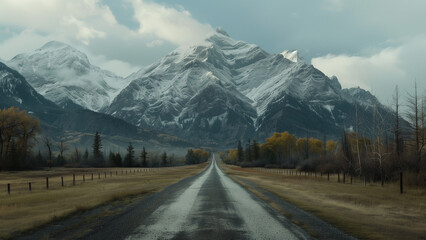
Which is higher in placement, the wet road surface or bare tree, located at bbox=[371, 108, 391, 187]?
bare tree, located at bbox=[371, 108, 391, 187]

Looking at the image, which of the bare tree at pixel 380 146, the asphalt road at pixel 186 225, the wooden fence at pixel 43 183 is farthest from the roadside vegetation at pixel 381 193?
the wooden fence at pixel 43 183

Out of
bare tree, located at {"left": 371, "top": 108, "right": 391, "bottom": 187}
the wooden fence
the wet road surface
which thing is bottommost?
the wooden fence

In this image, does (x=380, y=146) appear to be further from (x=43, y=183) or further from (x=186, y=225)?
(x=43, y=183)

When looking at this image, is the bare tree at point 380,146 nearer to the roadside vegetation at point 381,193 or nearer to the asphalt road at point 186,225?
the roadside vegetation at point 381,193

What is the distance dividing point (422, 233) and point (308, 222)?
4.18 metres

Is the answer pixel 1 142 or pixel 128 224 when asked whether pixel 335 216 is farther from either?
pixel 1 142

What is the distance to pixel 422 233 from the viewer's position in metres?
13.5

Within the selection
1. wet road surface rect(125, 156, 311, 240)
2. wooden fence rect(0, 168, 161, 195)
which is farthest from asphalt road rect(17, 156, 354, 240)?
wooden fence rect(0, 168, 161, 195)

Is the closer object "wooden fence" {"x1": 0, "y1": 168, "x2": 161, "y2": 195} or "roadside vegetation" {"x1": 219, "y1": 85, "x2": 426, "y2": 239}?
"roadside vegetation" {"x1": 219, "y1": 85, "x2": 426, "y2": 239}

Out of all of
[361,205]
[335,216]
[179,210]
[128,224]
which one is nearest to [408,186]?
[361,205]

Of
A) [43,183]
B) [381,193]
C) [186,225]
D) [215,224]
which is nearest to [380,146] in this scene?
[381,193]

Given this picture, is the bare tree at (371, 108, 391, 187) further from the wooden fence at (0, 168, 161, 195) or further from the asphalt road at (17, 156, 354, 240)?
the wooden fence at (0, 168, 161, 195)

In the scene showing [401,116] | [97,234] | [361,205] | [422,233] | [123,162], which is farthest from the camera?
[123,162]

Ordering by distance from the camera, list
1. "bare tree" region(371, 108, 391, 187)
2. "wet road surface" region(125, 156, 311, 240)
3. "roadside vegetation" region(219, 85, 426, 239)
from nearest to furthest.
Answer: "wet road surface" region(125, 156, 311, 240) → "roadside vegetation" region(219, 85, 426, 239) → "bare tree" region(371, 108, 391, 187)
